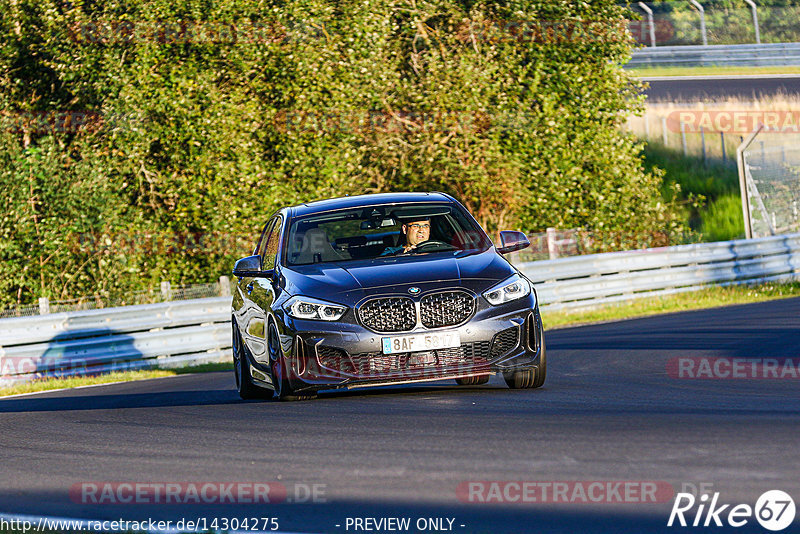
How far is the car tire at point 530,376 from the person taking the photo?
33.6 feet

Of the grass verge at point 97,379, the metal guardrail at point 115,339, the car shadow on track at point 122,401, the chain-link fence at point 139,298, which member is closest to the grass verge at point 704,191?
the chain-link fence at point 139,298

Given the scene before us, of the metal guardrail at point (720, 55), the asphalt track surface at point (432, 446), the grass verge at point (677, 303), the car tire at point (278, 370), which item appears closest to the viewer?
the asphalt track surface at point (432, 446)

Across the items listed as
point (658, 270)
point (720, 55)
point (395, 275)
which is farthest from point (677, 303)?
point (720, 55)

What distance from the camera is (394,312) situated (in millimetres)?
9703

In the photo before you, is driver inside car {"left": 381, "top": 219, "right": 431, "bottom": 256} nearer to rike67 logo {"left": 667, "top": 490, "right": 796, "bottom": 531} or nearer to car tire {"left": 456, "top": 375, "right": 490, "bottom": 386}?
car tire {"left": 456, "top": 375, "right": 490, "bottom": 386}

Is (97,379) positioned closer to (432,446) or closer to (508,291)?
(508,291)

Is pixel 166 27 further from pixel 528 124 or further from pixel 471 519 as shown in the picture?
pixel 471 519

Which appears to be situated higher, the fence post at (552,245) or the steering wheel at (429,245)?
the steering wheel at (429,245)

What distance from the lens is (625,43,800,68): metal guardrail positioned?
44.8 m

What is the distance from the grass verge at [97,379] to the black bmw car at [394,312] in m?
5.99

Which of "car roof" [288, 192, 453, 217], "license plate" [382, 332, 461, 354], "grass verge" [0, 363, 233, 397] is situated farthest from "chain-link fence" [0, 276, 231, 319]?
"license plate" [382, 332, 461, 354]

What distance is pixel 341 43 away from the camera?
28516 mm

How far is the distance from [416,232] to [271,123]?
17.5 meters

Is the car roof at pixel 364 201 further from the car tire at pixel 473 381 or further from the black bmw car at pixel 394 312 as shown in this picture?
the car tire at pixel 473 381
